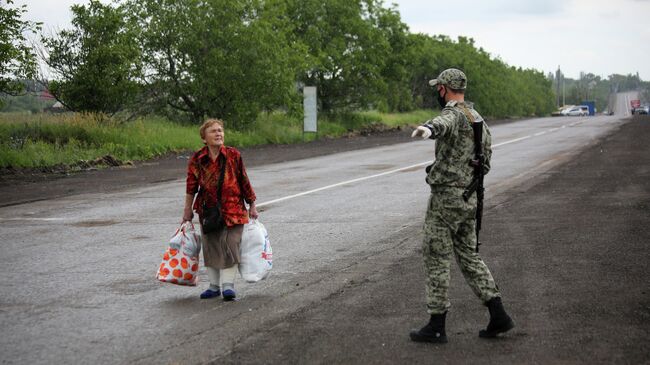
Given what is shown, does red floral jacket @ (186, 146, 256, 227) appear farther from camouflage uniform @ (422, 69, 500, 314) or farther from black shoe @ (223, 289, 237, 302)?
camouflage uniform @ (422, 69, 500, 314)

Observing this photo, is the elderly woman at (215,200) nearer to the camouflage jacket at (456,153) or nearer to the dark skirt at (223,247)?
the dark skirt at (223,247)

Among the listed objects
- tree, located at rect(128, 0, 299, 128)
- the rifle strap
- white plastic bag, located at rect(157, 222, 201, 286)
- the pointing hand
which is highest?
tree, located at rect(128, 0, 299, 128)

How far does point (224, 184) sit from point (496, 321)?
8.63 ft

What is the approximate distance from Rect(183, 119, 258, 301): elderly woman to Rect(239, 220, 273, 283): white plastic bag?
0.19ft

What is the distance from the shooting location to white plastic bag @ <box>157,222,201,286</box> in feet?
23.6

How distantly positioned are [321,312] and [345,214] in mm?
6069

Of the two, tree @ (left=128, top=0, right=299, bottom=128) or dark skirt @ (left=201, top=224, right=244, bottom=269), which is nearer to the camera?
dark skirt @ (left=201, top=224, right=244, bottom=269)

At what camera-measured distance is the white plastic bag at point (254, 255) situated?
7199 millimetres

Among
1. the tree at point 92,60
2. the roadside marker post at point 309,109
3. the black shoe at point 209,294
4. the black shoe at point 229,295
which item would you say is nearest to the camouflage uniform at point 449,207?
the black shoe at point 229,295

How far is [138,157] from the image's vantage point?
82.0ft

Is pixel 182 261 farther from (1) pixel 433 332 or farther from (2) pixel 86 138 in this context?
(2) pixel 86 138

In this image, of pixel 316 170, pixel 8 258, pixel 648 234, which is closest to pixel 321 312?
pixel 8 258

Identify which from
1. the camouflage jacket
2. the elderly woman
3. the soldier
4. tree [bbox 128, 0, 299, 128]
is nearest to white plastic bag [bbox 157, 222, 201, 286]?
the elderly woman

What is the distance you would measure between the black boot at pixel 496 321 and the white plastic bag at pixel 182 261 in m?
2.67
